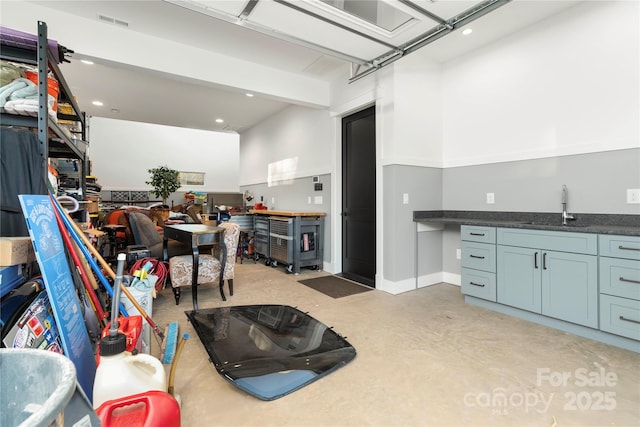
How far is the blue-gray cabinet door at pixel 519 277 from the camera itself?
2.59 m

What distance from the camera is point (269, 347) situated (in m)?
2.11

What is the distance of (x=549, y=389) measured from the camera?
1704 mm

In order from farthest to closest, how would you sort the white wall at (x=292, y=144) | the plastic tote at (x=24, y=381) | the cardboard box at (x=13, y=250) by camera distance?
the white wall at (x=292, y=144)
the cardboard box at (x=13, y=250)
the plastic tote at (x=24, y=381)

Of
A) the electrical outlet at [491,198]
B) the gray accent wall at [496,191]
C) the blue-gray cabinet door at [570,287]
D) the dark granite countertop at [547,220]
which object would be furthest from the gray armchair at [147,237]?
the blue-gray cabinet door at [570,287]

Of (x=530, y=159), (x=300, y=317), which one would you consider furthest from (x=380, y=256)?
(x=530, y=159)

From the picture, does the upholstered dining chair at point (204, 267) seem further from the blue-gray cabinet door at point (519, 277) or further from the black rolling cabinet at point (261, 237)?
the blue-gray cabinet door at point (519, 277)

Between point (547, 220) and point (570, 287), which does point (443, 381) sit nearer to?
point (570, 287)

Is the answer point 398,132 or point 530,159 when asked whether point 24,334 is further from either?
point 530,159

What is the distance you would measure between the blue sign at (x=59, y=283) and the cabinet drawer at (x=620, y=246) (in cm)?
349

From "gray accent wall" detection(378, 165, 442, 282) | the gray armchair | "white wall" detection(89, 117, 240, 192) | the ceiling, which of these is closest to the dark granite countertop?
"gray accent wall" detection(378, 165, 442, 282)

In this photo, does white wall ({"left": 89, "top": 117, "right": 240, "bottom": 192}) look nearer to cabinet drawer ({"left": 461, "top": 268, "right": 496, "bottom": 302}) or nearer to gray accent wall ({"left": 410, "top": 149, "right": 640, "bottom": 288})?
gray accent wall ({"left": 410, "top": 149, "right": 640, "bottom": 288})

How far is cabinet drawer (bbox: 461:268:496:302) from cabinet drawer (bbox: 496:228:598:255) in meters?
0.39

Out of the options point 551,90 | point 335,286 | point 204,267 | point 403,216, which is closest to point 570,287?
point 403,216

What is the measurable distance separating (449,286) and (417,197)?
1.26 m
